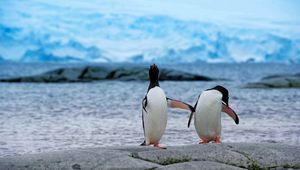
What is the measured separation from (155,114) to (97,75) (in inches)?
1431

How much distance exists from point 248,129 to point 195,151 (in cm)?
629

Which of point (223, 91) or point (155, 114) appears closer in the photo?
point (155, 114)

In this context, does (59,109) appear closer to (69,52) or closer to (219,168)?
(219,168)

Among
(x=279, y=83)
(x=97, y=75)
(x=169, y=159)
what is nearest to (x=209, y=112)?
(x=169, y=159)

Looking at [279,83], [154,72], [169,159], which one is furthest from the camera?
[279,83]

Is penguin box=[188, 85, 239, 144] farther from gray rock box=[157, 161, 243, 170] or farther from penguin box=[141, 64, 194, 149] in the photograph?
gray rock box=[157, 161, 243, 170]

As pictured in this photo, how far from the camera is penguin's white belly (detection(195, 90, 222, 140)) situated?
8.10 meters

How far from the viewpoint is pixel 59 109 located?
19219 mm

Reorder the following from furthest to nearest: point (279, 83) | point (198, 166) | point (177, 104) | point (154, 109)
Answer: point (279, 83) < point (177, 104) < point (154, 109) < point (198, 166)

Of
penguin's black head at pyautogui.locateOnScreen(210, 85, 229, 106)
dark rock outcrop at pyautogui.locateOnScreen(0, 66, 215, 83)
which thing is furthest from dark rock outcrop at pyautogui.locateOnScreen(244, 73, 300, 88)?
penguin's black head at pyautogui.locateOnScreen(210, 85, 229, 106)

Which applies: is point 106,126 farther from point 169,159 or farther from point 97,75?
point 97,75

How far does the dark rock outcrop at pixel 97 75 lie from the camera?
42.1 metres

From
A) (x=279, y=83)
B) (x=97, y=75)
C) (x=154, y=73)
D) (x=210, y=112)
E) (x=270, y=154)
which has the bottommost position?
(x=97, y=75)

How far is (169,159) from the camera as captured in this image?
6801 millimetres
